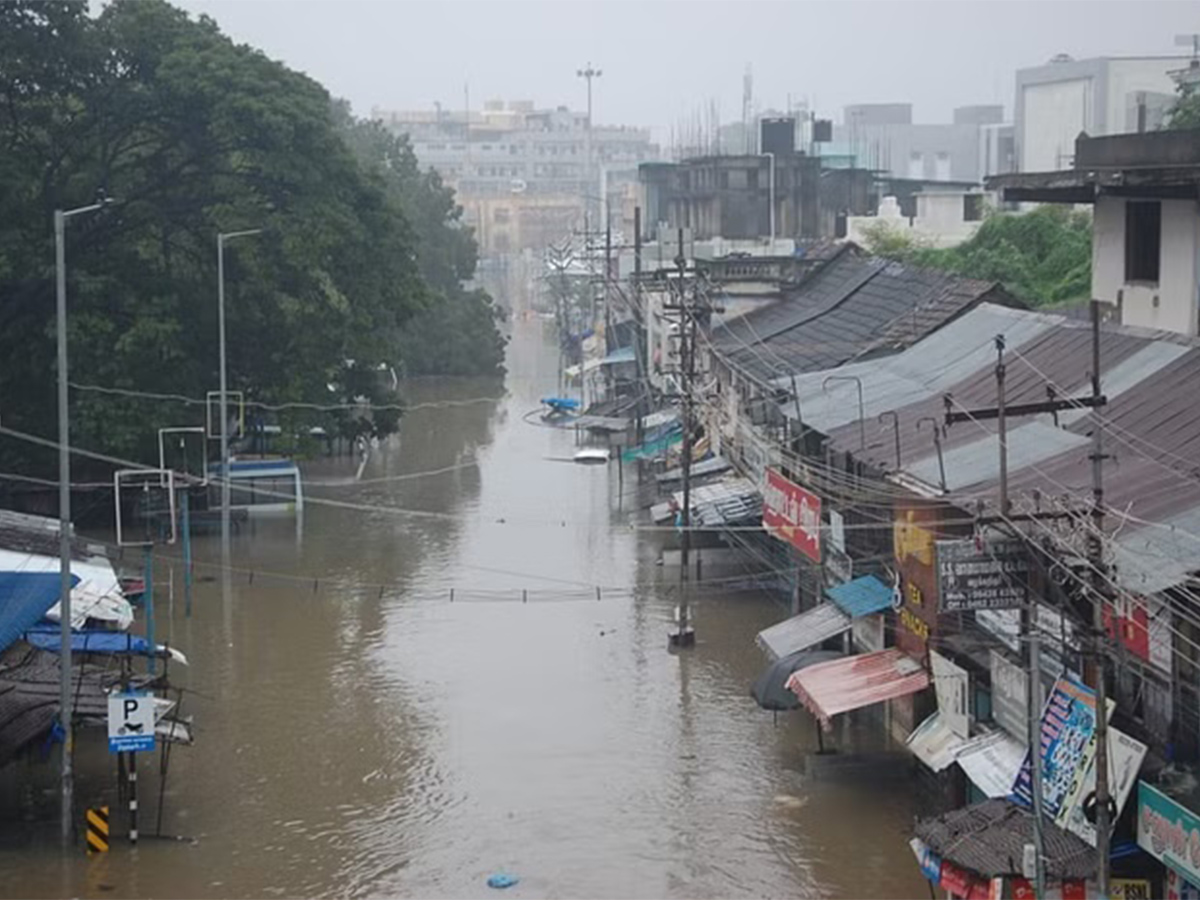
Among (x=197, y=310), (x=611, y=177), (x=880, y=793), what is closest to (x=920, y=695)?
(x=880, y=793)

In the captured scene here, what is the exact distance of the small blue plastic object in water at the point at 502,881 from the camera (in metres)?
18.2

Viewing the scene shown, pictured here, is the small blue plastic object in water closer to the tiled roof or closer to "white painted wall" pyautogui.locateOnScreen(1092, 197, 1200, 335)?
the tiled roof

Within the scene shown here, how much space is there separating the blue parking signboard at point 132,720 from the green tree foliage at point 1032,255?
90.0 feet

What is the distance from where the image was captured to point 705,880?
1839 centimetres

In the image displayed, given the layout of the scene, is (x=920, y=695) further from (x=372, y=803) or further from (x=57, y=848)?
(x=57, y=848)

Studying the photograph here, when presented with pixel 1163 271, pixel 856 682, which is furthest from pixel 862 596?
pixel 1163 271

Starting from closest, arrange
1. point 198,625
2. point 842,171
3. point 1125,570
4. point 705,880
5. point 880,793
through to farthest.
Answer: point 1125,570 → point 705,880 → point 880,793 → point 198,625 → point 842,171

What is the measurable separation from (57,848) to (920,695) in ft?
29.8

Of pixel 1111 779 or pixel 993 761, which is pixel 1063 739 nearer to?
pixel 1111 779

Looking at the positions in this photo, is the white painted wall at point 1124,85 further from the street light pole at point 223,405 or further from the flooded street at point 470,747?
the street light pole at point 223,405

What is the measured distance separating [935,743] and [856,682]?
6.07ft

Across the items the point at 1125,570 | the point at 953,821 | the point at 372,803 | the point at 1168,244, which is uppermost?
the point at 1168,244

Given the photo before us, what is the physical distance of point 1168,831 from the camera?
566 inches

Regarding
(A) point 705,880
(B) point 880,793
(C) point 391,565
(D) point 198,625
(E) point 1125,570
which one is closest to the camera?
(E) point 1125,570
